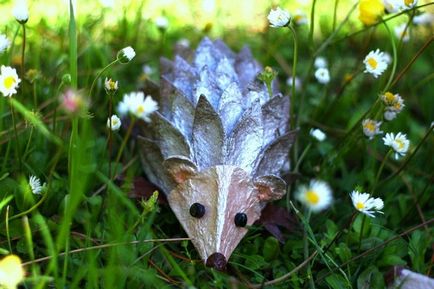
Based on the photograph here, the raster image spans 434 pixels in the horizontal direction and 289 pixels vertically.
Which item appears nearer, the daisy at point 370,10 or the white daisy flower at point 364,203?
the white daisy flower at point 364,203

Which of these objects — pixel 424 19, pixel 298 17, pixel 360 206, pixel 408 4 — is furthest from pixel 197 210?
pixel 424 19

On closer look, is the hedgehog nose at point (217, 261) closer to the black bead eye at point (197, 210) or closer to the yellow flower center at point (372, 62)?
the black bead eye at point (197, 210)

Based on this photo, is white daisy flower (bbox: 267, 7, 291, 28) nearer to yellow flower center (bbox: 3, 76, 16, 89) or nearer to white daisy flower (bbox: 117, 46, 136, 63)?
white daisy flower (bbox: 117, 46, 136, 63)

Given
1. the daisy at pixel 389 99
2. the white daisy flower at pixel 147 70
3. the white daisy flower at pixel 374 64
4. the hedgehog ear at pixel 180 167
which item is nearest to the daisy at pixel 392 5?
the white daisy flower at pixel 374 64

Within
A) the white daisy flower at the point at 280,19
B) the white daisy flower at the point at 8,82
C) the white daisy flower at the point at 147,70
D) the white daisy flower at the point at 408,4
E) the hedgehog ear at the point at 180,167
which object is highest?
the white daisy flower at the point at 147,70

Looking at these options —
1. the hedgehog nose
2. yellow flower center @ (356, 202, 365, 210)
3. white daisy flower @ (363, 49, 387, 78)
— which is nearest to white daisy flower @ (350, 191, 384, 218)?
yellow flower center @ (356, 202, 365, 210)

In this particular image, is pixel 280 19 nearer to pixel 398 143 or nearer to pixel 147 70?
pixel 398 143

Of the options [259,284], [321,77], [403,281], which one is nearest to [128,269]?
[259,284]
